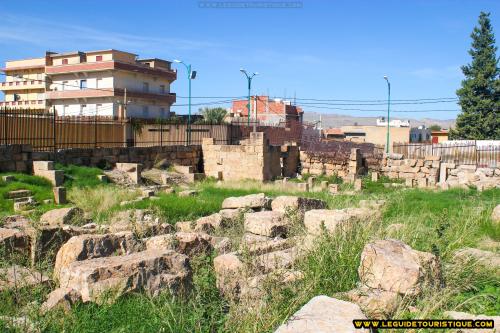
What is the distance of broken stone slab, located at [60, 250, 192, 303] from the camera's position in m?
4.97

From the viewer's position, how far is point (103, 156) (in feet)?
65.9

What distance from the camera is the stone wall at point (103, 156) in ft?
54.1

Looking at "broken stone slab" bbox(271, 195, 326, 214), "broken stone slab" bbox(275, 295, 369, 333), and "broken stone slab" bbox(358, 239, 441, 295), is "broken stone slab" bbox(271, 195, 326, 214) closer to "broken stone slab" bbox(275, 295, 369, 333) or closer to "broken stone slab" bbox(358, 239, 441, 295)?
"broken stone slab" bbox(358, 239, 441, 295)

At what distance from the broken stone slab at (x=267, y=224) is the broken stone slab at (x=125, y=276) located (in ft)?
10.2

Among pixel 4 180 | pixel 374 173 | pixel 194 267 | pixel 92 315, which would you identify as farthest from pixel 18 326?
pixel 374 173

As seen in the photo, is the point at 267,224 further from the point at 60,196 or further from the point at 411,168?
the point at 411,168

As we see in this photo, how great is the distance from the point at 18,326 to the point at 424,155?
26.7m

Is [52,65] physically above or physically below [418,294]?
above

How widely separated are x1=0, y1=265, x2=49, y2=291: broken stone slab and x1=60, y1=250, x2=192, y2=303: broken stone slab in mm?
364

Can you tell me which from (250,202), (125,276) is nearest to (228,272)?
(125,276)

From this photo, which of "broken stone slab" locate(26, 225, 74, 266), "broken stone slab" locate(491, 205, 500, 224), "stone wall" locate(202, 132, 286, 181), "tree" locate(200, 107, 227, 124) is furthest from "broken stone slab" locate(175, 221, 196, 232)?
"tree" locate(200, 107, 227, 124)

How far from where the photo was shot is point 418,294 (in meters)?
4.89

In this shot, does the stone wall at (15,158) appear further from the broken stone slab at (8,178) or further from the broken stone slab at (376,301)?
the broken stone slab at (376,301)

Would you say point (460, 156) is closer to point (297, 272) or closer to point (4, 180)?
point (4, 180)
